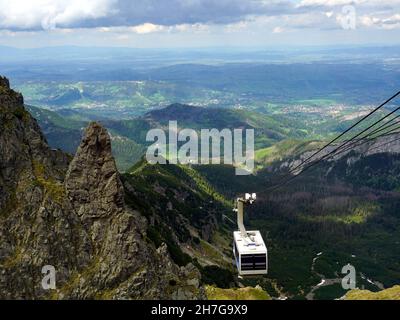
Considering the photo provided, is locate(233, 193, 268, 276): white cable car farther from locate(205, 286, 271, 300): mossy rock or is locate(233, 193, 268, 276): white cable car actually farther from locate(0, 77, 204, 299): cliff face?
locate(205, 286, 271, 300): mossy rock

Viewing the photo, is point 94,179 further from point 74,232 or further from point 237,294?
point 237,294

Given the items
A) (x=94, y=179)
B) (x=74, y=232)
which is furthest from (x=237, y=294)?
(x=94, y=179)

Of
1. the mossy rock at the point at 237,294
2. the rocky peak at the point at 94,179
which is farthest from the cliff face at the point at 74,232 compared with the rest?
the mossy rock at the point at 237,294

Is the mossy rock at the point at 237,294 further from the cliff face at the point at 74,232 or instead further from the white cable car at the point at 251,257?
the white cable car at the point at 251,257

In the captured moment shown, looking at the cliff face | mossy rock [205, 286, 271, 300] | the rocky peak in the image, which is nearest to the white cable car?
the cliff face

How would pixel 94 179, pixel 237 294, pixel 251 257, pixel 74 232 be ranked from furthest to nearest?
pixel 237 294 → pixel 94 179 → pixel 74 232 → pixel 251 257

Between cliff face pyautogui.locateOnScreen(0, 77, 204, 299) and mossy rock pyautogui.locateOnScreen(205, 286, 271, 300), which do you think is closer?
cliff face pyautogui.locateOnScreen(0, 77, 204, 299)
